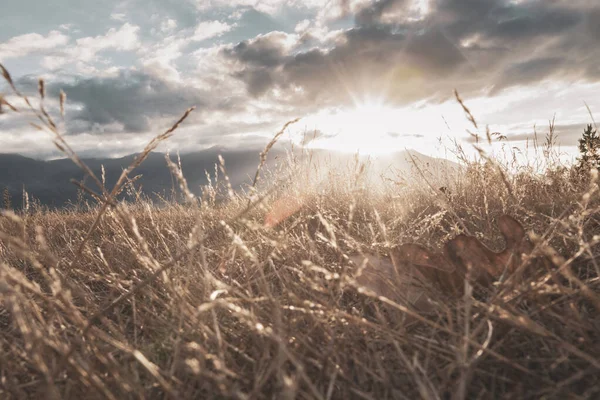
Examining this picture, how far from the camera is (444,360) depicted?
0.94 metres

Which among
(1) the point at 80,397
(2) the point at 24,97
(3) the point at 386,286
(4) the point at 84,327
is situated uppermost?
(2) the point at 24,97

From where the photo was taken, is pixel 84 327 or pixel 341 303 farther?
pixel 341 303

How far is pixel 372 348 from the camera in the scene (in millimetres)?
976

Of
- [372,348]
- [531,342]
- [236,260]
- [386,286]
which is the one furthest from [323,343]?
[236,260]

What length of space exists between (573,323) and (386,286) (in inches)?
20.0

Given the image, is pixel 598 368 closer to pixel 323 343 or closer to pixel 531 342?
pixel 531 342

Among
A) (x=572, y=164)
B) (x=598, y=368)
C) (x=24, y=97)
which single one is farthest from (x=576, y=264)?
(x=572, y=164)

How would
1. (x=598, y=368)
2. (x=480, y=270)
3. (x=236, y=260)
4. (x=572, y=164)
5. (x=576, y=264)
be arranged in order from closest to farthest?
(x=598, y=368) < (x=480, y=270) < (x=576, y=264) < (x=236, y=260) < (x=572, y=164)

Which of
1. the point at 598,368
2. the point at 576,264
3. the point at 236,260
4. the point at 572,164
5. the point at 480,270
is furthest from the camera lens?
the point at 572,164

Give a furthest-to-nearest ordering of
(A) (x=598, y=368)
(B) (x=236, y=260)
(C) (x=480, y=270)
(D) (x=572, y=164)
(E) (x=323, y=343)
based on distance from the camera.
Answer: (D) (x=572, y=164) < (B) (x=236, y=260) < (C) (x=480, y=270) < (E) (x=323, y=343) < (A) (x=598, y=368)

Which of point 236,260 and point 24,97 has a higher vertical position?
point 24,97

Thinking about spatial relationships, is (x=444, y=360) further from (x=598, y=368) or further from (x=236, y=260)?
(x=236, y=260)

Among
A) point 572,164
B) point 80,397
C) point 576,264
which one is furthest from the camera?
point 572,164

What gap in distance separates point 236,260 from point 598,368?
1464 mm
